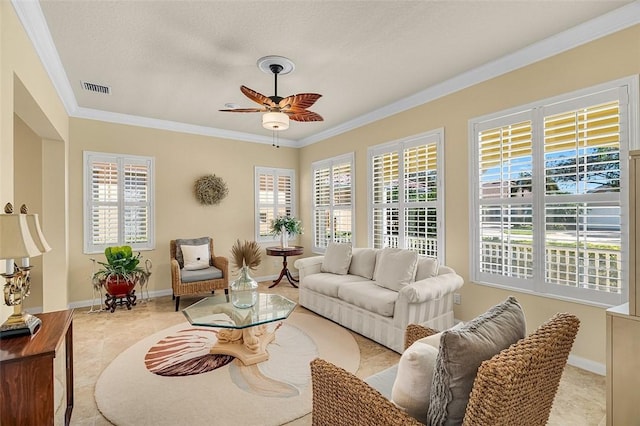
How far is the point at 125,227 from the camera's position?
496 cm

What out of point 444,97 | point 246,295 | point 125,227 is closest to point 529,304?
point 444,97

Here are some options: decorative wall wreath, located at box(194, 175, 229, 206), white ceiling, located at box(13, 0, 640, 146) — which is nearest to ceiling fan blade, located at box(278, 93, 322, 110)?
white ceiling, located at box(13, 0, 640, 146)

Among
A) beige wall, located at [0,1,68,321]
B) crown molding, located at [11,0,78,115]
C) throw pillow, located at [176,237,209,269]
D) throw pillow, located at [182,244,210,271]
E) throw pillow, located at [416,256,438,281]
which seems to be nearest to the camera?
beige wall, located at [0,1,68,321]

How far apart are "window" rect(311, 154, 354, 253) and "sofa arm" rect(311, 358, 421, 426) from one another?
3.84 meters

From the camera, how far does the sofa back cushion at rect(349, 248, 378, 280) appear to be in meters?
4.18

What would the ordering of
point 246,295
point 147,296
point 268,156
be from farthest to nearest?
point 268,156, point 147,296, point 246,295

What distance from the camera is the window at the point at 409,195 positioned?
393 cm

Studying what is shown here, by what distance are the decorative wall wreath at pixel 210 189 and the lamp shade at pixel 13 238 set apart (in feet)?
12.7

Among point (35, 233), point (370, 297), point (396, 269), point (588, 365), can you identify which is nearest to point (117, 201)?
point (35, 233)

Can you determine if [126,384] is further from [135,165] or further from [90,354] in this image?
[135,165]

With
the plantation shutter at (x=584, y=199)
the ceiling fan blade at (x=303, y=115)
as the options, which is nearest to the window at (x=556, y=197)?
the plantation shutter at (x=584, y=199)

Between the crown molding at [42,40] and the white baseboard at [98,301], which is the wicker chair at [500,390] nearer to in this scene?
the crown molding at [42,40]

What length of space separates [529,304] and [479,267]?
567 mm

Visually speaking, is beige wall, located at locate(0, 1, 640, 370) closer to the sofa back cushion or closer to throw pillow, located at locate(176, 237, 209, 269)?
throw pillow, located at locate(176, 237, 209, 269)
